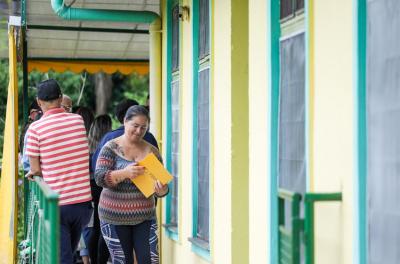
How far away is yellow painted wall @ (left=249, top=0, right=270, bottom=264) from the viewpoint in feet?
15.6

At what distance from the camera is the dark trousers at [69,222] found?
557cm

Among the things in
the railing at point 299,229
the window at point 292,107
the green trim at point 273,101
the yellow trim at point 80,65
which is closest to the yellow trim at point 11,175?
the green trim at point 273,101

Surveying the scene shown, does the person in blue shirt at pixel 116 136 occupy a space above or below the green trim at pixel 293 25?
below

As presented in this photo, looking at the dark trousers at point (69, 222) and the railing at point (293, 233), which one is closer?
the railing at point (293, 233)

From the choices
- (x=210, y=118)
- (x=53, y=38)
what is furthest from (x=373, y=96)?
(x=53, y=38)

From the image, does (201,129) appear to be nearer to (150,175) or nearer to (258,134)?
(150,175)

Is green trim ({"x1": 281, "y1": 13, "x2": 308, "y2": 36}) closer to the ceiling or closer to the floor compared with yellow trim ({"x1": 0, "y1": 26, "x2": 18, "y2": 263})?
closer to the ceiling

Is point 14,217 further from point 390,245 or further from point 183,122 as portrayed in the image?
point 390,245

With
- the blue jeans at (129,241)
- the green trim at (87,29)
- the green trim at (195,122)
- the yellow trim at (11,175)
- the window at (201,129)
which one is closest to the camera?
the blue jeans at (129,241)

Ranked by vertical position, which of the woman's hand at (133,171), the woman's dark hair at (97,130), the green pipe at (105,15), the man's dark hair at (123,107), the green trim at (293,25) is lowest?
the woman's hand at (133,171)

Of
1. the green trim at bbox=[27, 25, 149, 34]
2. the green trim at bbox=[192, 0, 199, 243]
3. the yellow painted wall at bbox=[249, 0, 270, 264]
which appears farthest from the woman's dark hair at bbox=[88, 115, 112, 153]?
the yellow painted wall at bbox=[249, 0, 270, 264]

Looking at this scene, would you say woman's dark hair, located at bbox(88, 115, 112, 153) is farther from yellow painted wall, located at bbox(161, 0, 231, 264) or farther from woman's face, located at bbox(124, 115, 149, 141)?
woman's face, located at bbox(124, 115, 149, 141)

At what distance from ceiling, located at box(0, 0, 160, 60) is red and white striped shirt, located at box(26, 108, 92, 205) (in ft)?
9.45

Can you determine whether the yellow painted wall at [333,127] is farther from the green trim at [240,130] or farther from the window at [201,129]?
the window at [201,129]
